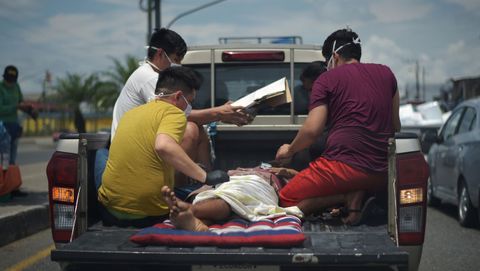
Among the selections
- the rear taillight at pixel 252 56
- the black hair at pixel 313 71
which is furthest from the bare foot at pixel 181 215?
the rear taillight at pixel 252 56

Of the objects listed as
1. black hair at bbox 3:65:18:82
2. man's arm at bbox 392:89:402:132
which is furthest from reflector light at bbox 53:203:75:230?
black hair at bbox 3:65:18:82

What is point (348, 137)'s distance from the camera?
174 inches

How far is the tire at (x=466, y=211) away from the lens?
9.11 metres

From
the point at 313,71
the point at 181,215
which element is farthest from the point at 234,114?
the point at 181,215

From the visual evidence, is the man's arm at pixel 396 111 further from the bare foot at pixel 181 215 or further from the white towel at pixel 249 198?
the bare foot at pixel 181 215

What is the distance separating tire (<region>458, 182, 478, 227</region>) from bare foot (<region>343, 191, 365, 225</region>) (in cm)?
514

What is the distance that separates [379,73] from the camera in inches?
180

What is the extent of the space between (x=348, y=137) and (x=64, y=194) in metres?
1.83

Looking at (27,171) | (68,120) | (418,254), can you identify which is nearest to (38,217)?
(418,254)

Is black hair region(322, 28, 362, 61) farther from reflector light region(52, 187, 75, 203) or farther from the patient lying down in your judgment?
reflector light region(52, 187, 75, 203)

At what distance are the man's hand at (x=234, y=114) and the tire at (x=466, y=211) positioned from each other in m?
5.09

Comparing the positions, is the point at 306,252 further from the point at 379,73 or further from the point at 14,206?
the point at 14,206

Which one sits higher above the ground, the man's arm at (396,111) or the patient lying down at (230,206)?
the man's arm at (396,111)

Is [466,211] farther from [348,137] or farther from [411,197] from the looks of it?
[411,197]
